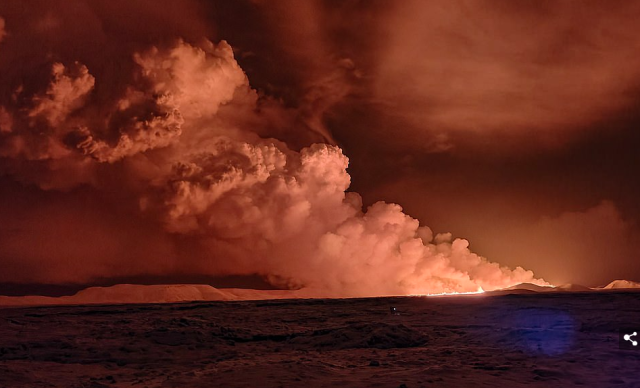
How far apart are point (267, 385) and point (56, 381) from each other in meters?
5.42

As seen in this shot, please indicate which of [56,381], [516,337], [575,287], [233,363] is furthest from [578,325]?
[575,287]

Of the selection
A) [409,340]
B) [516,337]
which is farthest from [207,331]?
[516,337]

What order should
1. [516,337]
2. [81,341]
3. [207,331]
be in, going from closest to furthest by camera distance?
[516,337]
[81,341]
[207,331]

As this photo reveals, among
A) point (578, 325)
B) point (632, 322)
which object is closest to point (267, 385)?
point (578, 325)

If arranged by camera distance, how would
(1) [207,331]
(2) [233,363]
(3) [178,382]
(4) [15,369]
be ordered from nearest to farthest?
1. (3) [178,382]
2. (4) [15,369]
3. (2) [233,363]
4. (1) [207,331]

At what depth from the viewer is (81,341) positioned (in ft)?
66.8

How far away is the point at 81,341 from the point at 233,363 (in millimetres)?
8366

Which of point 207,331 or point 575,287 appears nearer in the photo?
point 207,331

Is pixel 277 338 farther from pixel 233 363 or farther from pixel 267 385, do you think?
pixel 267 385

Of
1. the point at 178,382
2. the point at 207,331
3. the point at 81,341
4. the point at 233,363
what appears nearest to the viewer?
the point at 178,382

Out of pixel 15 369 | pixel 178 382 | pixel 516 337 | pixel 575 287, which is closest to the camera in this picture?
pixel 178 382

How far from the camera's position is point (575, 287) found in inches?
5886

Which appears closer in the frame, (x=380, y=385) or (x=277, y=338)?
(x=380, y=385)

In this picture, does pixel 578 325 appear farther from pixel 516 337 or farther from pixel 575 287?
pixel 575 287
